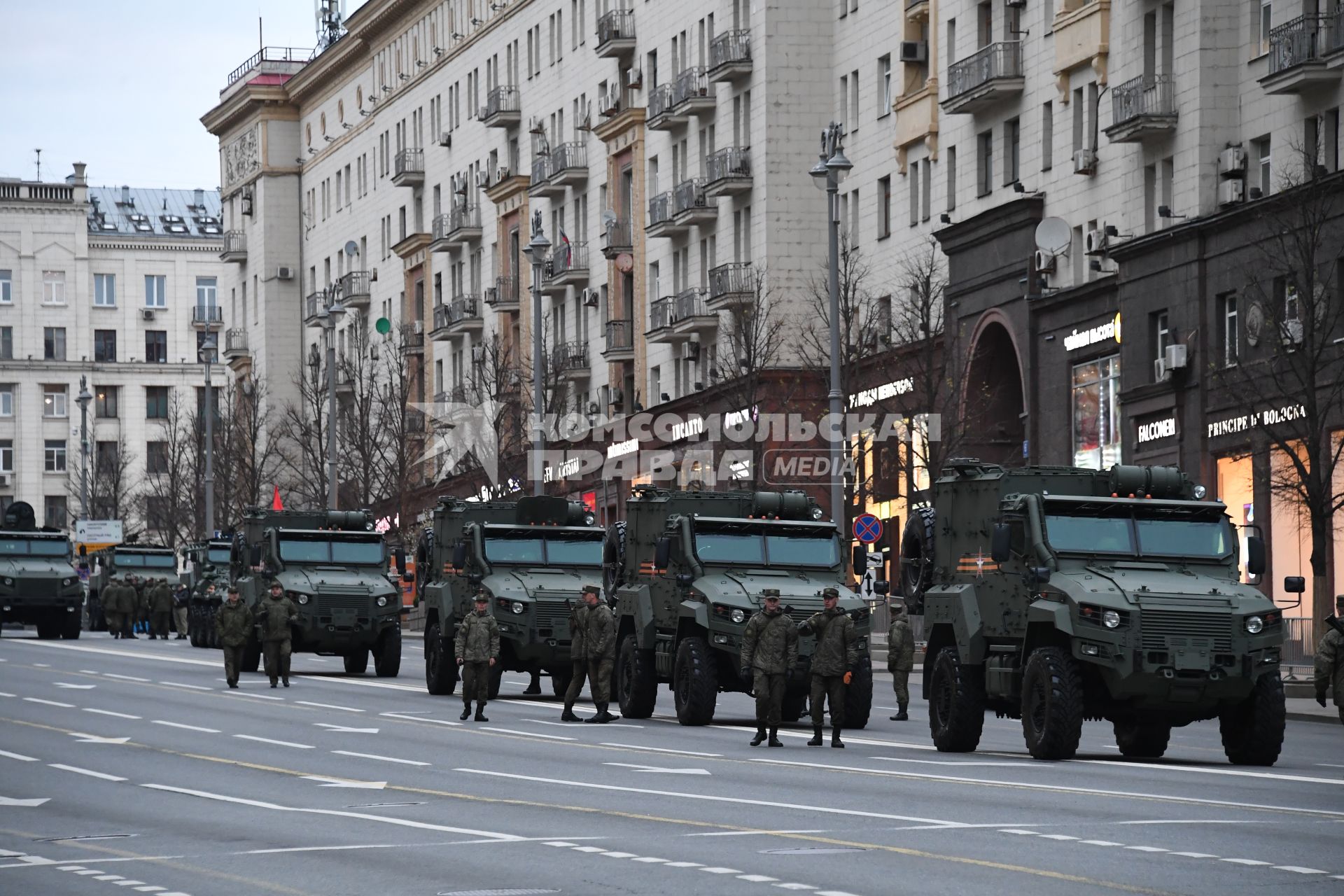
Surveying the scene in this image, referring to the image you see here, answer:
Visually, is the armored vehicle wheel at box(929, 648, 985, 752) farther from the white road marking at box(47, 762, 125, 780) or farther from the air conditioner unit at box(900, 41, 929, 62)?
the air conditioner unit at box(900, 41, 929, 62)

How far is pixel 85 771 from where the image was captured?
928 inches

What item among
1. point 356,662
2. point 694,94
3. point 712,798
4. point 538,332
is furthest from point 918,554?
point 694,94

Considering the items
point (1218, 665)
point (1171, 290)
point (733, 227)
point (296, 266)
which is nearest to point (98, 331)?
point (296, 266)

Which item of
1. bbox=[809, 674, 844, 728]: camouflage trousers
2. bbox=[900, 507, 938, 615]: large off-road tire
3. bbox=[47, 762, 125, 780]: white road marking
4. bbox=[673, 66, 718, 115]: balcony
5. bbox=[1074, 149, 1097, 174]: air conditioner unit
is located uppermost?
bbox=[673, 66, 718, 115]: balcony

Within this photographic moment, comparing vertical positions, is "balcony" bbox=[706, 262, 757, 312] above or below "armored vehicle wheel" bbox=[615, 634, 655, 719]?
above

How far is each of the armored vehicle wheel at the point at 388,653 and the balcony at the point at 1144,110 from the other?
55.5ft

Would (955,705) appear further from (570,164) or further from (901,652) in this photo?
(570,164)

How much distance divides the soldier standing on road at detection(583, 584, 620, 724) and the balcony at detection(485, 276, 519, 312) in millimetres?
58467

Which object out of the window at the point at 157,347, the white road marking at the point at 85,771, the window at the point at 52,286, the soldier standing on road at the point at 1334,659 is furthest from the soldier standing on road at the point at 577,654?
the window at the point at 157,347

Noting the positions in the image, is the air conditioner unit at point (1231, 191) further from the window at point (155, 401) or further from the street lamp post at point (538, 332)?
the window at point (155, 401)

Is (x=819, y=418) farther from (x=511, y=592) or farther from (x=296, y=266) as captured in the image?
(x=296, y=266)

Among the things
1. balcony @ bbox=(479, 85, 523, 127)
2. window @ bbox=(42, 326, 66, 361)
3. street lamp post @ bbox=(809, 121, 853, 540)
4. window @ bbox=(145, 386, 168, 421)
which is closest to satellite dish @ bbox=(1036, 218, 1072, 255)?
street lamp post @ bbox=(809, 121, 853, 540)

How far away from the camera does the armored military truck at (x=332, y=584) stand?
42.6 meters

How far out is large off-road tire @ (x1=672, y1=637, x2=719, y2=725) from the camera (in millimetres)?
29422
